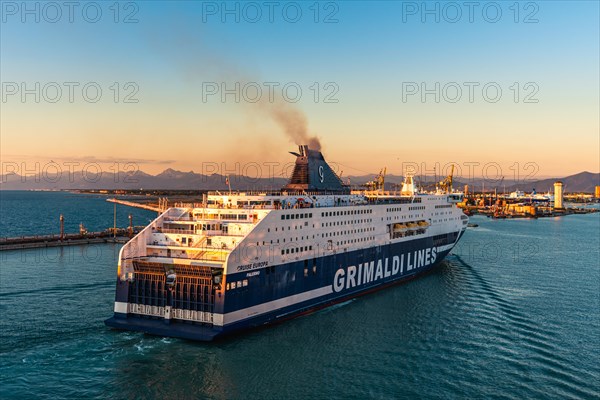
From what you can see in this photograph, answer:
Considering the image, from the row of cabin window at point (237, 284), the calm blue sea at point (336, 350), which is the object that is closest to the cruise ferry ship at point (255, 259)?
the row of cabin window at point (237, 284)

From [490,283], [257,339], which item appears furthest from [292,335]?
[490,283]

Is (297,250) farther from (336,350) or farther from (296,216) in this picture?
(336,350)

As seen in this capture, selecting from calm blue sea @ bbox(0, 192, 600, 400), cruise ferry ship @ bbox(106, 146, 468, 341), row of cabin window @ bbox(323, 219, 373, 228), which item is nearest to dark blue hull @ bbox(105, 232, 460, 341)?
cruise ferry ship @ bbox(106, 146, 468, 341)

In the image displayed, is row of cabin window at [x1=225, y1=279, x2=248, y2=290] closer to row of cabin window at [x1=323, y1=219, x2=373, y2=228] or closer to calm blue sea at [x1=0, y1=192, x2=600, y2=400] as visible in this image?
calm blue sea at [x1=0, y1=192, x2=600, y2=400]

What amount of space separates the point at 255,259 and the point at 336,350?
6444mm

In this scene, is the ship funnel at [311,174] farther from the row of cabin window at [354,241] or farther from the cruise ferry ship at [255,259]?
the row of cabin window at [354,241]

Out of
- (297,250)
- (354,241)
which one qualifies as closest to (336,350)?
(297,250)

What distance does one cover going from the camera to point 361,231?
33656mm

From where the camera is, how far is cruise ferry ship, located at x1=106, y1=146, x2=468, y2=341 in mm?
23344

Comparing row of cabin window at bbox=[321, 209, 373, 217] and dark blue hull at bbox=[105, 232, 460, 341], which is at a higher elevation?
row of cabin window at bbox=[321, 209, 373, 217]

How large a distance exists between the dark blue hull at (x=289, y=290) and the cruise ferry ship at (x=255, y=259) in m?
0.06

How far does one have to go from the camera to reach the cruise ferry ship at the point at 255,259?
23344mm

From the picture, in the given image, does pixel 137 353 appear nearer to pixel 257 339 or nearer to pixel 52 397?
pixel 52 397

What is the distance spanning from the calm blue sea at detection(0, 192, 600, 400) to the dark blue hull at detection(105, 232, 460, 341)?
25.6 inches
